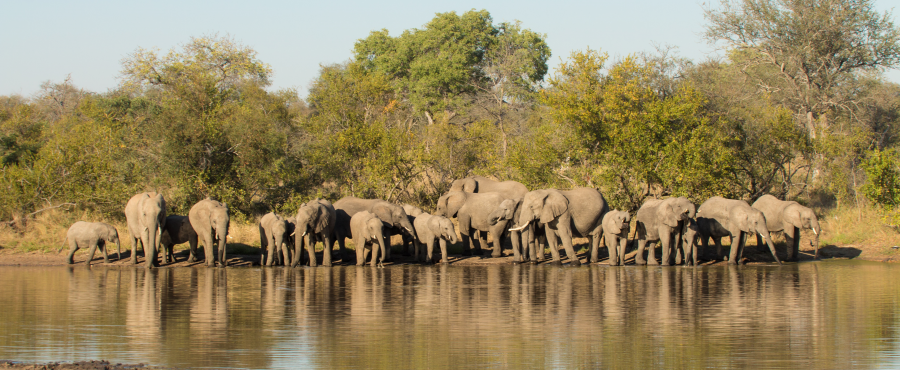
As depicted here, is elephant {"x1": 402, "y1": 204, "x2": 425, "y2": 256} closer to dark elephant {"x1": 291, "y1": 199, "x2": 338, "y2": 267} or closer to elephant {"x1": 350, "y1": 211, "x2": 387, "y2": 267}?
elephant {"x1": 350, "y1": 211, "x2": 387, "y2": 267}

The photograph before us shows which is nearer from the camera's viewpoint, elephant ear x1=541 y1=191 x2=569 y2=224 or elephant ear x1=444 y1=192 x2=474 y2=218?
elephant ear x1=541 y1=191 x2=569 y2=224

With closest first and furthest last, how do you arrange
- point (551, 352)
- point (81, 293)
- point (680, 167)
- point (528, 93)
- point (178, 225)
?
point (551, 352) < point (81, 293) < point (178, 225) < point (680, 167) < point (528, 93)

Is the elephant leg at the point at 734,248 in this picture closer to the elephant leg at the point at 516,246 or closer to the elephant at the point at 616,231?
the elephant at the point at 616,231

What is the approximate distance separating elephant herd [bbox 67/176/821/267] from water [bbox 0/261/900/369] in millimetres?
2330

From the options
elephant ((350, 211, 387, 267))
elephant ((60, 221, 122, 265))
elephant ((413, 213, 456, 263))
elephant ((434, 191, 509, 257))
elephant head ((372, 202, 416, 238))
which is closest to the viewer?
elephant ((350, 211, 387, 267))

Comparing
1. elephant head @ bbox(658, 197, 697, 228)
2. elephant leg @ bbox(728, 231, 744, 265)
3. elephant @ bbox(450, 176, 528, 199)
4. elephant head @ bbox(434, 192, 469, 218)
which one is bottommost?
elephant leg @ bbox(728, 231, 744, 265)

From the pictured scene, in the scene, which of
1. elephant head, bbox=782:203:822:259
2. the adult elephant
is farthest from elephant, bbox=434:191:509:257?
elephant head, bbox=782:203:822:259

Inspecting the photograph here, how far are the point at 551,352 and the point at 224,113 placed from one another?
21998 mm

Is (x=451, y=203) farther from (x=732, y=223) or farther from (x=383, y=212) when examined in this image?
(x=732, y=223)

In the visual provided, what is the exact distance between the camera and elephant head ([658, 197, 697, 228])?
72.6ft

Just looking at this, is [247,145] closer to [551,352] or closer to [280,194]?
[280,194]

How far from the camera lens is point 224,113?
29.6 metres

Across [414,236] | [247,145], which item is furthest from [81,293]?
[247,145]

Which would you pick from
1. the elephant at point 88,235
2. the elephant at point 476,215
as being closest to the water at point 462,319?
the elephant at point 88,235
